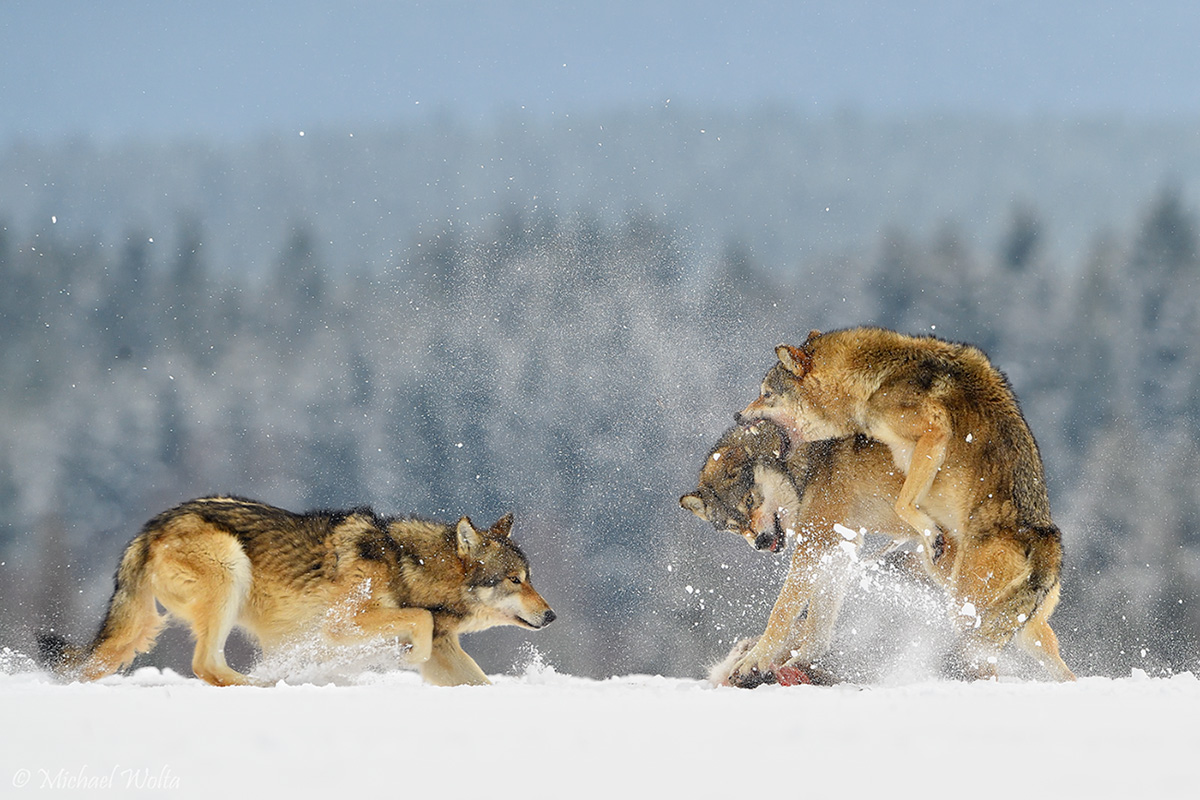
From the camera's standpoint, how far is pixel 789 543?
7582 millimetres

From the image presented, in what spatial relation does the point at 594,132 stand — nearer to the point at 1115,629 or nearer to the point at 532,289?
the point at 532,289

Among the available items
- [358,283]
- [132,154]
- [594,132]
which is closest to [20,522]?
[358,283]

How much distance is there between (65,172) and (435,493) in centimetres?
6324

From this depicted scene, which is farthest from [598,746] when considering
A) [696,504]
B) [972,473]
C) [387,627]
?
[696,504]

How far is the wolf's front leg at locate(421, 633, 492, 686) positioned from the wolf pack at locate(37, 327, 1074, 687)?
16 millimetres

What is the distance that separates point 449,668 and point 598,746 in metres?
4.01

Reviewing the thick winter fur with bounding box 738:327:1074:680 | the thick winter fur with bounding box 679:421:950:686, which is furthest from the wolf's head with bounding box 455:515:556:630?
the thick winter fur with bounding box 738:327:1074:680

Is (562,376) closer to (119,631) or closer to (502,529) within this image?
(502,529)

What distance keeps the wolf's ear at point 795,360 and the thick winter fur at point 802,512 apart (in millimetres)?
426

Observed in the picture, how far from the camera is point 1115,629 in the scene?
31.7m

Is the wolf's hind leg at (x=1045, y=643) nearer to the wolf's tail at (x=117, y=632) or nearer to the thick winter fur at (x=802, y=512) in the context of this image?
the thick winter fur at (x=802, y=512)

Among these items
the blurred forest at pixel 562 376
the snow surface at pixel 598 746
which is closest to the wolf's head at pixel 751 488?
the snow surface at pixel 598 746

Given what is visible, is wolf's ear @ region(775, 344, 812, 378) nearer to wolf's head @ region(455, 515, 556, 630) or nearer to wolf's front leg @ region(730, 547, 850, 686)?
wolf's front leg @ region(730, 547, 850, 686)

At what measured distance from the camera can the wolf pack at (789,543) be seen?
6.62 m
